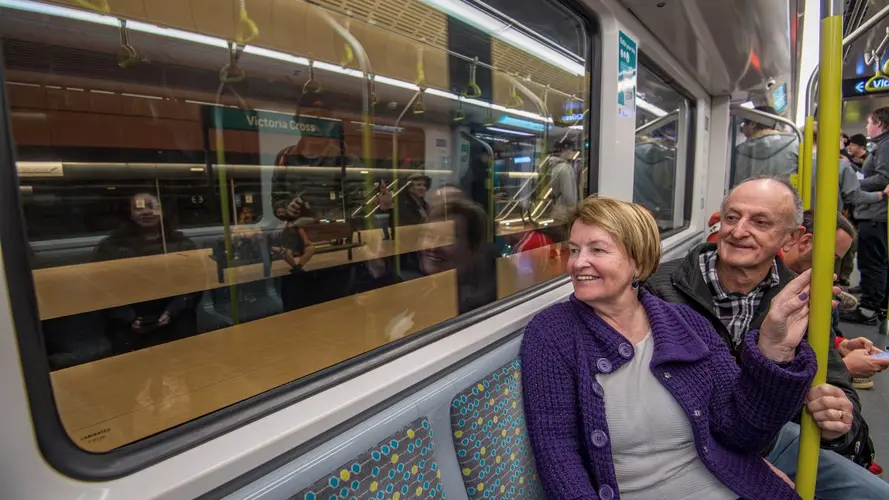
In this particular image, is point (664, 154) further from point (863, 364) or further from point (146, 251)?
point (146, 251)

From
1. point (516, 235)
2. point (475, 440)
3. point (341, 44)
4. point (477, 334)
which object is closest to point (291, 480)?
point (475, 440)

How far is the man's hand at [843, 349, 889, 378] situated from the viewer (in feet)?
5.58

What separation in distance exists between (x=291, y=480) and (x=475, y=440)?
0.56m

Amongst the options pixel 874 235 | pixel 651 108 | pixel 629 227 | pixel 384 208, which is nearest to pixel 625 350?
pixel 629 227

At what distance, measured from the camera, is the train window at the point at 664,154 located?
4.50m

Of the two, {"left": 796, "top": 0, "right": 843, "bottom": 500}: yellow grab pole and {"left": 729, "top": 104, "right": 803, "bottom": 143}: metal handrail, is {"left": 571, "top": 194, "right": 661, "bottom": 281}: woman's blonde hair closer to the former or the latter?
{"left": 796, "top": 0, "right": 843, "bottom": 500}: yellow grab pole

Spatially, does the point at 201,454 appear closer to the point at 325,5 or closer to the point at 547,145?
the point at 325,5

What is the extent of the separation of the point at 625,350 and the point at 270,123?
7.64 feet

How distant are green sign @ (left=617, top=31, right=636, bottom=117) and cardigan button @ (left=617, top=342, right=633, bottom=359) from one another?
183 cm

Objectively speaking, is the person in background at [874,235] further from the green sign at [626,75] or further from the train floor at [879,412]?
the green sign at [626,75]

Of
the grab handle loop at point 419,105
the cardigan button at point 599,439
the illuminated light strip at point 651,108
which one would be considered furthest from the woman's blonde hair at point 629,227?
the illuminated light strip at point 651,108

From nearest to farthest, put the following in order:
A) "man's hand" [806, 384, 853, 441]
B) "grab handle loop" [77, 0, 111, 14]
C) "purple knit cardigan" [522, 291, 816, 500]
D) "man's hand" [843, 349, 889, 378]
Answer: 1. "man's hand" [806, 384, 853, 441]
2. "purple knit cardigan" [522, 291, 816, 500]
3. "man's hand" [843, 349, 889, 378]
4. "grab handle loop" [77, 0, 111, 14]

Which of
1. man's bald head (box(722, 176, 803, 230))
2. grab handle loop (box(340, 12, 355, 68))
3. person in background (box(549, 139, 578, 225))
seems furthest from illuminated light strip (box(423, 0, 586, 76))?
man's bald head (box(722, 176, 803, 230))

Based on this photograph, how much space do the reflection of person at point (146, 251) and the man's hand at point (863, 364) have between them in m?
2.59
